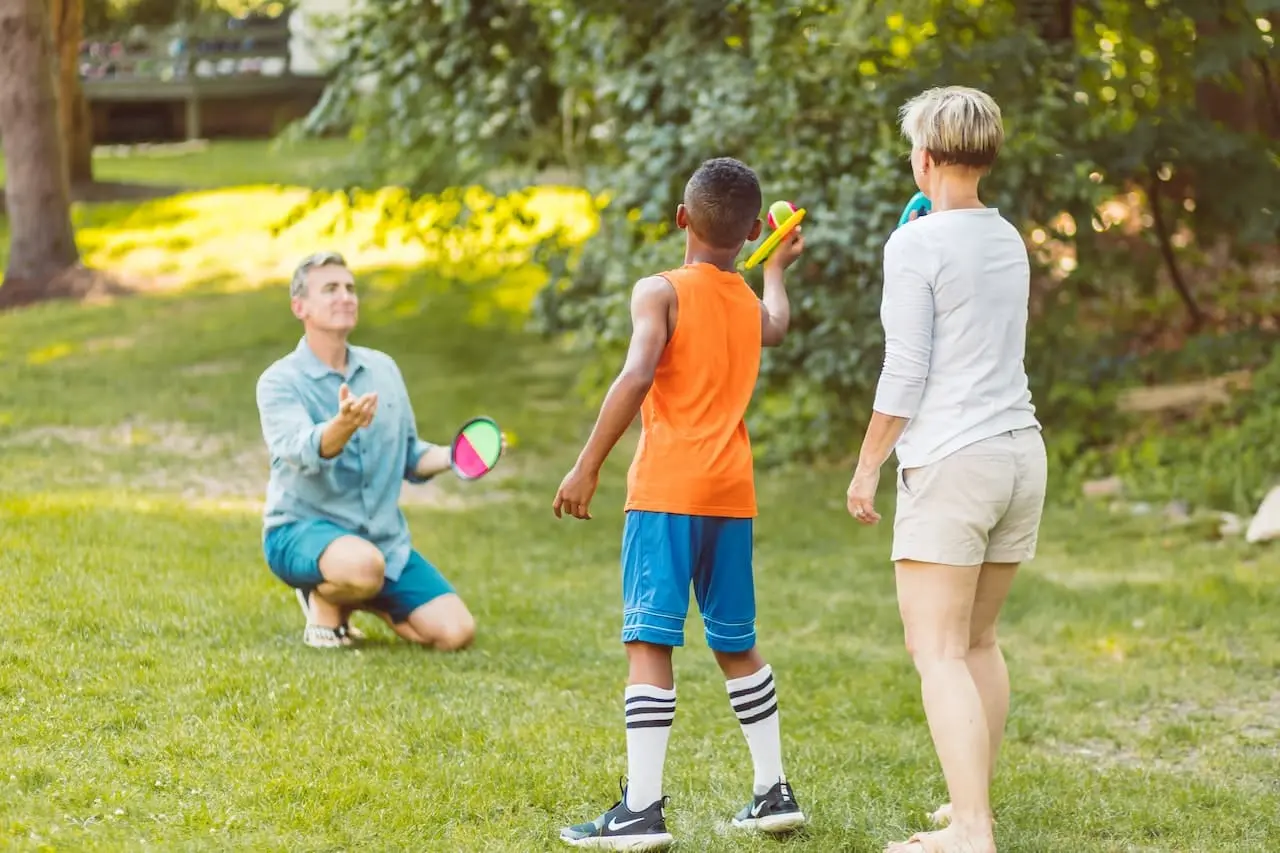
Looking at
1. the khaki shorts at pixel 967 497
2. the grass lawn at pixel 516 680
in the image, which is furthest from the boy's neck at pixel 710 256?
the grass lawn at pixel 516 680

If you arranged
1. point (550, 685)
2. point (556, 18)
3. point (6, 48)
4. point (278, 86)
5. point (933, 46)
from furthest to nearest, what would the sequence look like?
point (278, 86) → point (6, 48) → point (556, 18) → point (933, 46) → point (550, 685)

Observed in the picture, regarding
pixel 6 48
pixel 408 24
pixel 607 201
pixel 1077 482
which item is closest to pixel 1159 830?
pixel 1077 482

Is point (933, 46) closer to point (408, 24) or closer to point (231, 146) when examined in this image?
point (408, 24)

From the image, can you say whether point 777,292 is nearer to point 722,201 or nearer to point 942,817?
point 722,201

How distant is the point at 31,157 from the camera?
14.3 meters

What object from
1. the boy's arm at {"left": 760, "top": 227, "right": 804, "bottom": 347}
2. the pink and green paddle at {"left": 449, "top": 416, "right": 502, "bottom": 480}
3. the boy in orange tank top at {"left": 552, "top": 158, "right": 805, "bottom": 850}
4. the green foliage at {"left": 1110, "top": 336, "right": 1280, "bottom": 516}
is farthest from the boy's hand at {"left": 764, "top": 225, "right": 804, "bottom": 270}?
the green foliage at {"left": 1110, "top": 336, "right": 1280, "bottom": 516}

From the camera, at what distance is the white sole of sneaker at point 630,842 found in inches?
158

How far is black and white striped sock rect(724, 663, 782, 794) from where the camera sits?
4.19 metres

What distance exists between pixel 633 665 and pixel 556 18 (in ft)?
22.5

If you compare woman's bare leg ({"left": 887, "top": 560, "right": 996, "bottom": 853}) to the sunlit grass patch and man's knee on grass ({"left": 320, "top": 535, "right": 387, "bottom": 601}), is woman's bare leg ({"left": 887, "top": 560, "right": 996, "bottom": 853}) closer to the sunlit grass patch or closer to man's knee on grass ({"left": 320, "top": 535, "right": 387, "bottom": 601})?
man's knee on grass ({"left": 320, "top": 535, "right": 387, "bottom": 601})

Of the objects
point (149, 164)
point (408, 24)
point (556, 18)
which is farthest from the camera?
point (149, 164)

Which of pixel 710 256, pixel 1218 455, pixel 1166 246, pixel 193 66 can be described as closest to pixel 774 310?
pixel 710 256

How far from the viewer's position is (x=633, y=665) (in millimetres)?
4047

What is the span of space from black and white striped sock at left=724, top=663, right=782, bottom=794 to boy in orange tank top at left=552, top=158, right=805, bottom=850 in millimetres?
165
